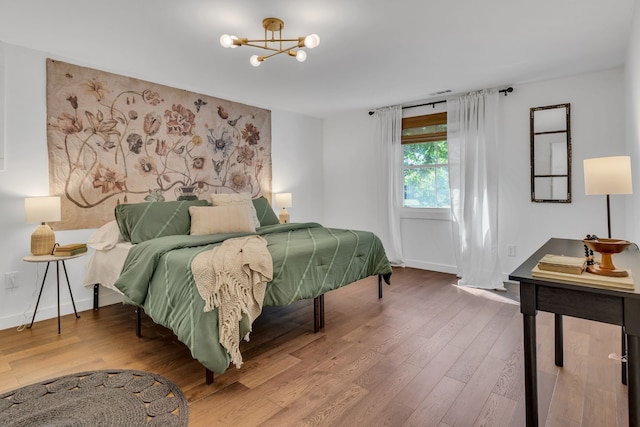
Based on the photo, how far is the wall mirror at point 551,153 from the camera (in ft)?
12.0

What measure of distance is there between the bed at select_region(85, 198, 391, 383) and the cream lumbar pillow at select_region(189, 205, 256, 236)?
1cm

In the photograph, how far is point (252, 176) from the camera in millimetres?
4688

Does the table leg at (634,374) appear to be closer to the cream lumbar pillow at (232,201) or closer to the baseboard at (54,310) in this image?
the cream lumbar pillow at (232,201)

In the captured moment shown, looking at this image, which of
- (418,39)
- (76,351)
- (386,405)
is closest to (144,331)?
(76,351)

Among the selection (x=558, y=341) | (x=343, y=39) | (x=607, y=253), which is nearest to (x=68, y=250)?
(x=343, y=39)

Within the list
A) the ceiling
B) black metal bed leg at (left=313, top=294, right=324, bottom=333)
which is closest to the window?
the ceiling

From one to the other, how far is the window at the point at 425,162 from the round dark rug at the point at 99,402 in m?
3.84

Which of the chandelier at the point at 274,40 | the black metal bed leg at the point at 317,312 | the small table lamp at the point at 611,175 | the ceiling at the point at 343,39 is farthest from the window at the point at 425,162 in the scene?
the small table lamp at the point at 611,175

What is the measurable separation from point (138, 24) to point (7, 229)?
199 cm

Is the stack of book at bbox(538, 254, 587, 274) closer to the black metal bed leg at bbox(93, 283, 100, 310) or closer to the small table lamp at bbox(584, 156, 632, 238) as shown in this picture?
the small table lamp at bbox(584, 156, 632, 238)

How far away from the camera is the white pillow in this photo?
3053 mm

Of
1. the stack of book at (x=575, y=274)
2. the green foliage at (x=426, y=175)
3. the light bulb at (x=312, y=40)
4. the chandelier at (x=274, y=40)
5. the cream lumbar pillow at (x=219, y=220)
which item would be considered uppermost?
the chandelier at (x=274, y=40)

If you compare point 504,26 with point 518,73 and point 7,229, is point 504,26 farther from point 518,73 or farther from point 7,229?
point 7,229

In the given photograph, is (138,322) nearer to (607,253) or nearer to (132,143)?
(132,143)
